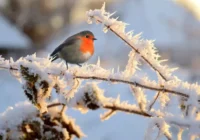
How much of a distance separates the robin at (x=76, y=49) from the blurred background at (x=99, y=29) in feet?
26.7

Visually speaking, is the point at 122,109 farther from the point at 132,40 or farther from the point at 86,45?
the point at 86,45

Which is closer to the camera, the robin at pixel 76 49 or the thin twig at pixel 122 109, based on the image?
the thin twig at pixel 122 109

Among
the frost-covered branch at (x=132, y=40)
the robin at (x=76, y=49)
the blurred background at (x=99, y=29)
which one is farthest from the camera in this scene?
the blurred background at (x=99, y=29)

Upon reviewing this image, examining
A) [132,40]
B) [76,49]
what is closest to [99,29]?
[76,49]

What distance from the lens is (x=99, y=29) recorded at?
9.30 m

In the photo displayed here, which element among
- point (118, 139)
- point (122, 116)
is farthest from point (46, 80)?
point (122, 116)

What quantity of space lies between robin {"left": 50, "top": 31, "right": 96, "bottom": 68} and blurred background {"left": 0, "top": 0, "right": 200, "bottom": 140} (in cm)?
815

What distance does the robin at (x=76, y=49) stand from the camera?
880 mm

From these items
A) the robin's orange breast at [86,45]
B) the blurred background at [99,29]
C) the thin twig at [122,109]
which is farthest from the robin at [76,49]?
the blurred background at [99,29]

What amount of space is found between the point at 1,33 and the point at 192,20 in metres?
4.03

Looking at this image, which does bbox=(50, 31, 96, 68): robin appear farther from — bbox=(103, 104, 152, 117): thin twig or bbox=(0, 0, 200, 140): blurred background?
bbox=(0, 0, 200, 140): blurred background

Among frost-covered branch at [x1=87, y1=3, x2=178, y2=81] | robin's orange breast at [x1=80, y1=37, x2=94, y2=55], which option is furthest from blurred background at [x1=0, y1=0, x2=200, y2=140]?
frost-covered branch at [x1=87, y1=3, x2=178, y2=81]

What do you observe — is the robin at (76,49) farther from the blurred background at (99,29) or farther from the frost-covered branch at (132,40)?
the blurred background at (99,29)

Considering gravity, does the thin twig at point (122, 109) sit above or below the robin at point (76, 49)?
below
